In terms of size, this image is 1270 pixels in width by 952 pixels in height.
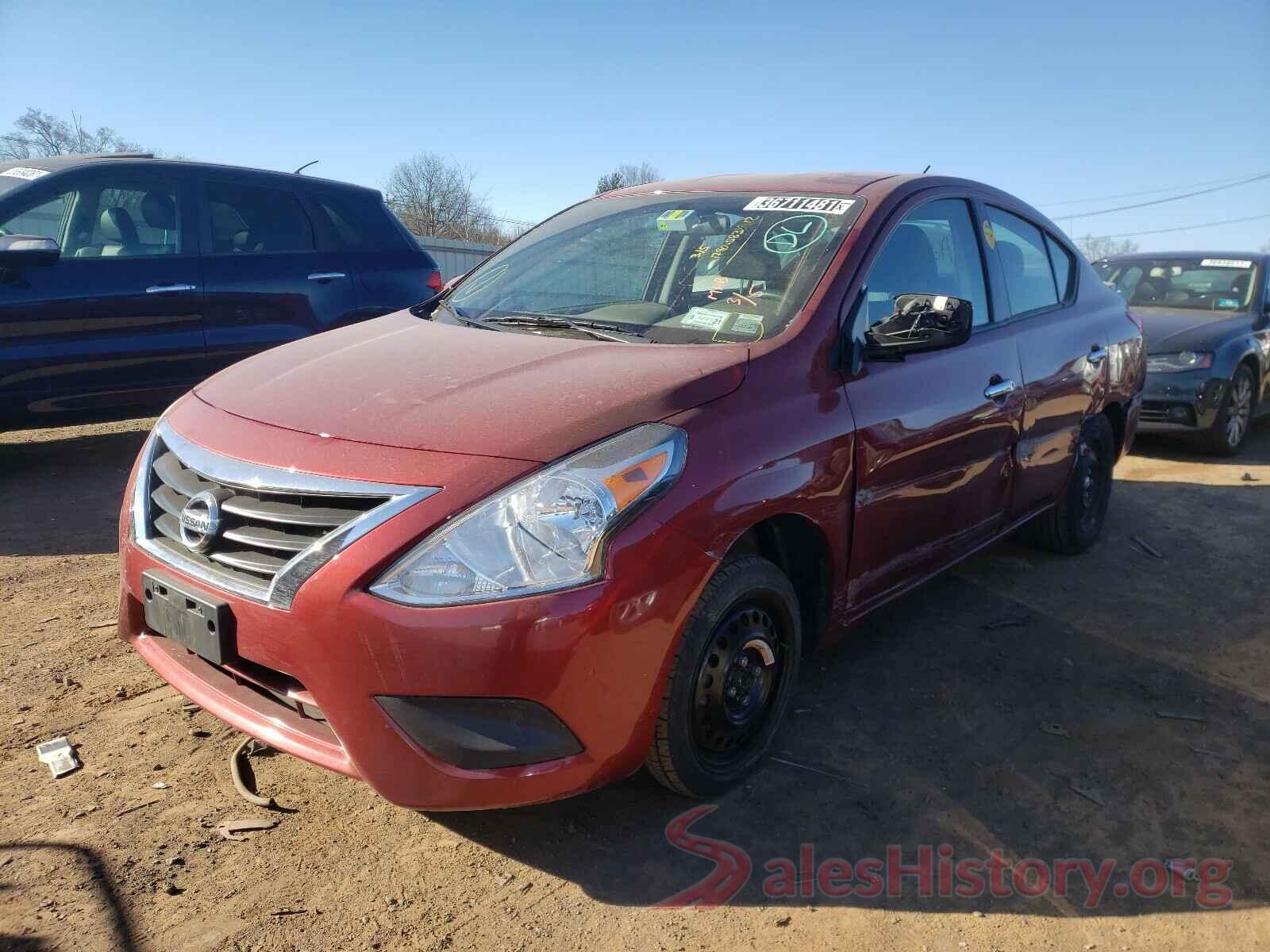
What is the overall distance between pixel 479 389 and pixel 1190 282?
8.21 meters

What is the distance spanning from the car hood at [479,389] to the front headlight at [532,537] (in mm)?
82

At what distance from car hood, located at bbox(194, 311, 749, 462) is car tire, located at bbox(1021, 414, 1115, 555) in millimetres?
2672

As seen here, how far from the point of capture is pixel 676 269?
10.6ft

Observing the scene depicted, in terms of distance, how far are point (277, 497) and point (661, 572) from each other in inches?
35.8

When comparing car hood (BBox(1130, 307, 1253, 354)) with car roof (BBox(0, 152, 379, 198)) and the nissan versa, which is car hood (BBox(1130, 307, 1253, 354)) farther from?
car roof (BBox(0, 152, 379, 198))

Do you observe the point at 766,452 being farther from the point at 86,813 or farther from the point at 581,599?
the point at 86,813

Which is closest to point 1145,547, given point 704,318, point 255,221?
point 704,318

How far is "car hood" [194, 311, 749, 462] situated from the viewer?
2264 millimetres

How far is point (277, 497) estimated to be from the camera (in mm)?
2229

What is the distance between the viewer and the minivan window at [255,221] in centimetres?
592

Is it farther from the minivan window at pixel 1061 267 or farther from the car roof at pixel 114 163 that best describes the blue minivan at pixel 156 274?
the minivan window at pixel 1061 267

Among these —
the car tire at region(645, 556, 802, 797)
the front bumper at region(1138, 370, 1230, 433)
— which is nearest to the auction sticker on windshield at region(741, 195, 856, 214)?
the car tire at region(645, 556, 802, 797)

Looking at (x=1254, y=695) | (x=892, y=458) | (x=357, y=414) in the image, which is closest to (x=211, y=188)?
(x=357, y=414)

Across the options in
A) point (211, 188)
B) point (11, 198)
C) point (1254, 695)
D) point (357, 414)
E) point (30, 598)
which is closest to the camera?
point (357, 414)
